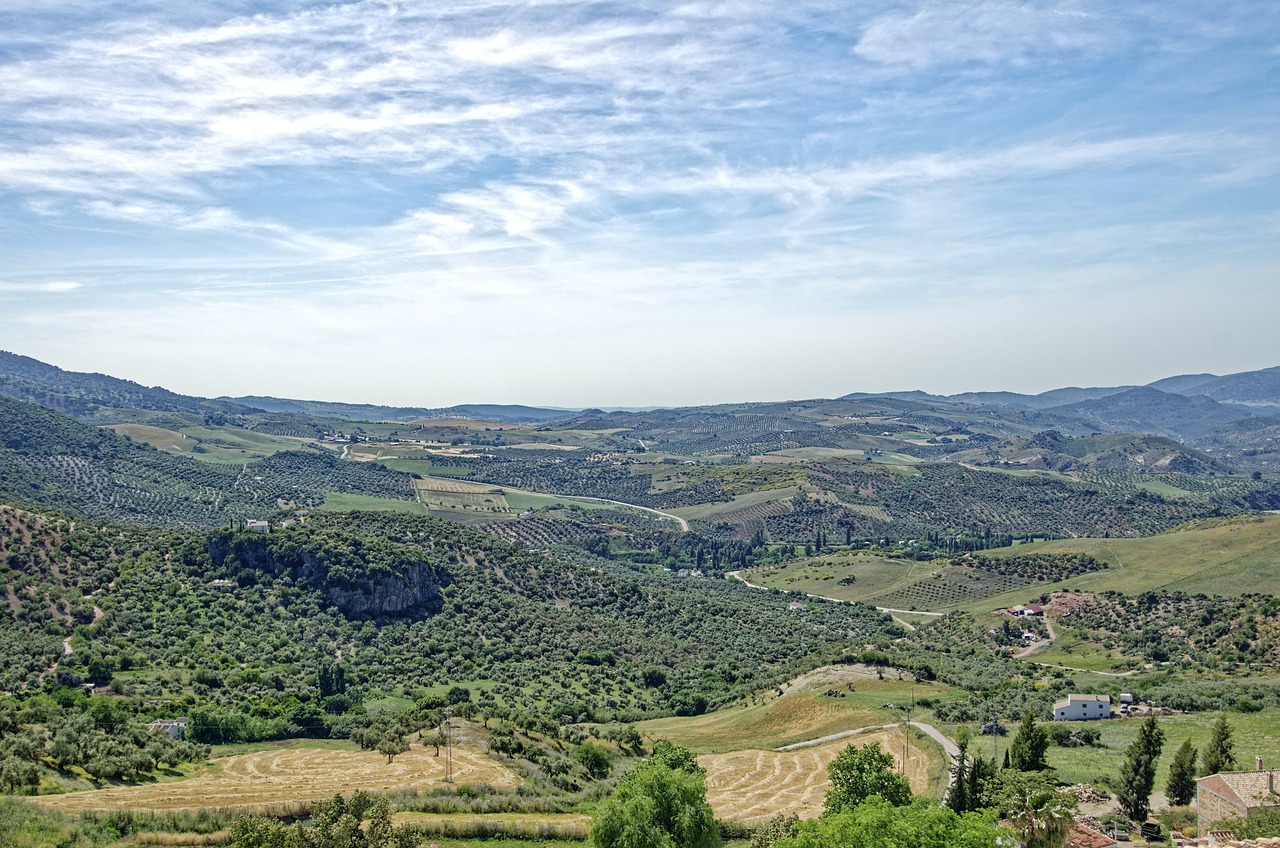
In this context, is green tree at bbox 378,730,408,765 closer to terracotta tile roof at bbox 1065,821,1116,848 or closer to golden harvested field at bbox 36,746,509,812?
golden harvested field at bbox 36,746,509,812

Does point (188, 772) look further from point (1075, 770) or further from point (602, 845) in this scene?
point (1075, 770)

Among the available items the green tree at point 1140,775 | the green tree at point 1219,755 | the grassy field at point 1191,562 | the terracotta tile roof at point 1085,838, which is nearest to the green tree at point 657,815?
the terracotta tile roof at point 1085,838

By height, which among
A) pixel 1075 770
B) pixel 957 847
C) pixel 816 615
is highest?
pixel 957 847

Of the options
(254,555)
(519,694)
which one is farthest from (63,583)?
(519,694)

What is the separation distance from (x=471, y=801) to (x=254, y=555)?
67737 millimetres

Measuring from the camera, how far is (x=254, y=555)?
322 feet

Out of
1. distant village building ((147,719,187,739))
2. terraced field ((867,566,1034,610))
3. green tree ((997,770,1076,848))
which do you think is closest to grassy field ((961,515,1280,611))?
terraced field ((867,566,1034,610))

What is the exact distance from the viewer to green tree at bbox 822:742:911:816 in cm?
3481

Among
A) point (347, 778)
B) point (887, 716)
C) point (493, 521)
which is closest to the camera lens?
point (347, 778)

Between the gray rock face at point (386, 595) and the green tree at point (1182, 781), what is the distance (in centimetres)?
7830

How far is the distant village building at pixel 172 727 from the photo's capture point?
176 ft

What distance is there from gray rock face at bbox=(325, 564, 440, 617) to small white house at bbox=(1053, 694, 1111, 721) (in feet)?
225

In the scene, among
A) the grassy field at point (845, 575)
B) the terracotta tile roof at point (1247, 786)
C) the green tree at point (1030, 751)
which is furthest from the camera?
the grassy field at point (845, 575)

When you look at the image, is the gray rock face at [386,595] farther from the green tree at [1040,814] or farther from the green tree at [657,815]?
the green tree at [1040,814]
